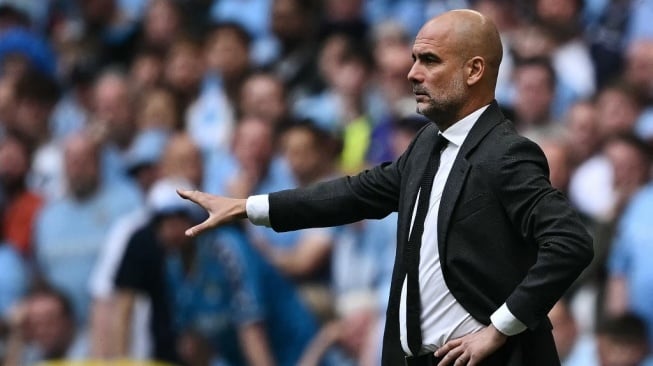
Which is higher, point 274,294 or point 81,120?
point 81,120

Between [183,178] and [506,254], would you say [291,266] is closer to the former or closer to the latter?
[183,178]

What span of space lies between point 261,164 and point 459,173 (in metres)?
5.31

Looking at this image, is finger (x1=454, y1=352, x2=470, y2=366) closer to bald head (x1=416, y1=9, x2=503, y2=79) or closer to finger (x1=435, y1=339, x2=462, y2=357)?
finger (x1=435, y1=339, x2=462, y2=357)

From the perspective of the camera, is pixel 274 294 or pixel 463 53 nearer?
pixel 463 53

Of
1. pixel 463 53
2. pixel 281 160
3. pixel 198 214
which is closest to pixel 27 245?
pixel 198 214

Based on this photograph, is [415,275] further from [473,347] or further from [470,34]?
[470,34]

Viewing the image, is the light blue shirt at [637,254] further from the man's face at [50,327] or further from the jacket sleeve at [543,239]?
the man's face at [50,327]

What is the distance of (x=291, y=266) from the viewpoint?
902cm

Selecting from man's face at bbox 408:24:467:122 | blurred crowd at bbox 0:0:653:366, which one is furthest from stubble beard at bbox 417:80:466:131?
blurred crowd at bbox 0:0:653:366

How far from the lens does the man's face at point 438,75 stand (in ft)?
13.5

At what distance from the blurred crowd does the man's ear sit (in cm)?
357

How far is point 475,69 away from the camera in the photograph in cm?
411

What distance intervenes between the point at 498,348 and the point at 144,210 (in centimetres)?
629

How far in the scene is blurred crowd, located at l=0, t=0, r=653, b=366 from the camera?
775 centimetres
